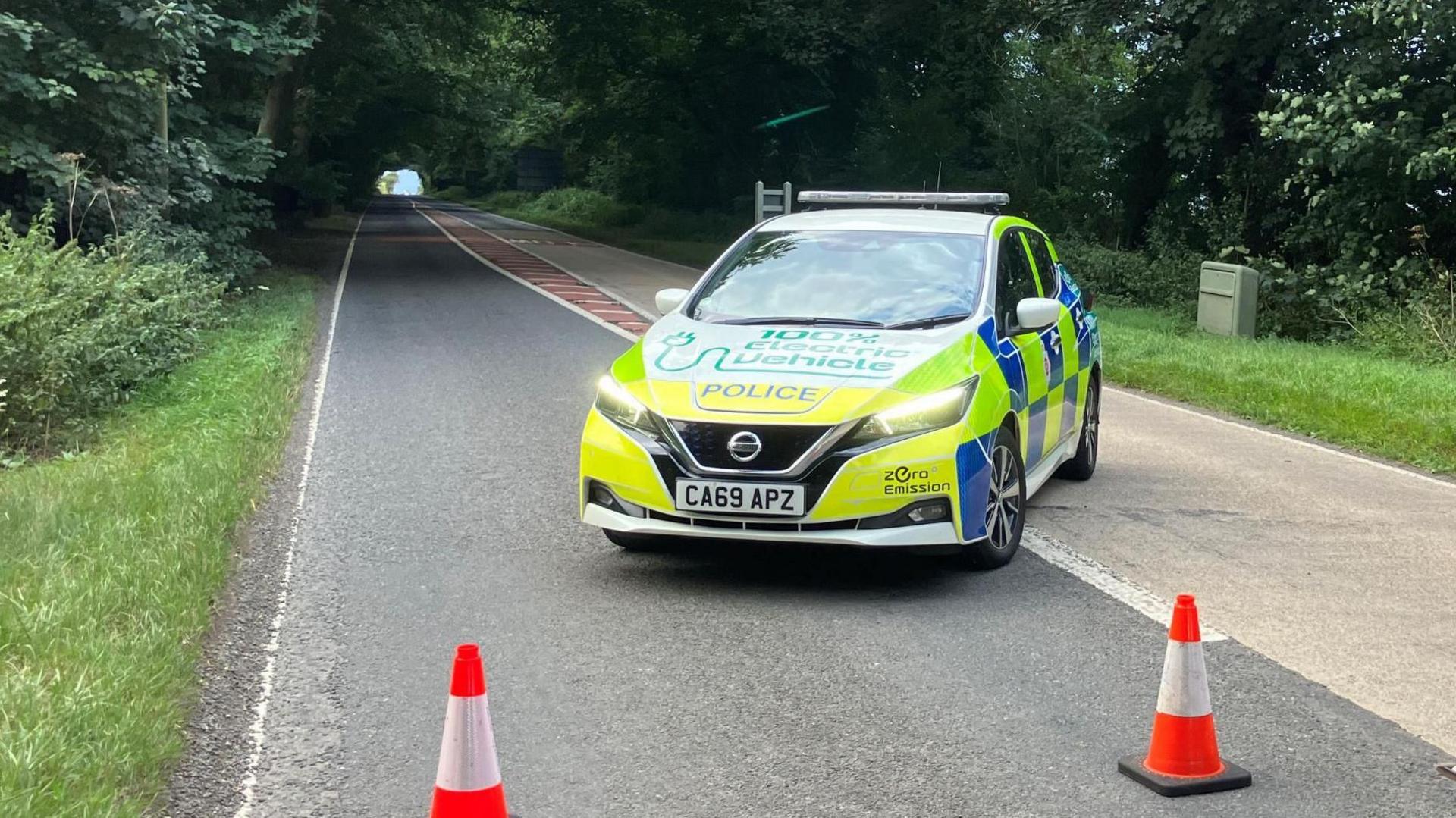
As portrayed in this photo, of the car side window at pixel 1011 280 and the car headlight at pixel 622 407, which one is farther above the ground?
the car side window at pixel 1011 280

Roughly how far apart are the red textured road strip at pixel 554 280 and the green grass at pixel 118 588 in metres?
8.11

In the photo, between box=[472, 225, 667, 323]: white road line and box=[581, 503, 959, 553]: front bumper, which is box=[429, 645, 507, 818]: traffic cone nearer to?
box=[581, 503, 959, 553]: front bumper

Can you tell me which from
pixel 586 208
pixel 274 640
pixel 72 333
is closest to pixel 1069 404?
pixel 274 640

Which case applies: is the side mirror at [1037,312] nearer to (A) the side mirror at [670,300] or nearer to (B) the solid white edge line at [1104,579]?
(B) the solid white edge line at [1104,579]

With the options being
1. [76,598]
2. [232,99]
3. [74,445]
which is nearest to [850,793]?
[76,598]

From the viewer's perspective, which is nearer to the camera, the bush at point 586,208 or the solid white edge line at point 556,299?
the solid white edge line at point 556,299

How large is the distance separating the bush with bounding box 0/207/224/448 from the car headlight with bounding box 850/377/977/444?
25.3 feet

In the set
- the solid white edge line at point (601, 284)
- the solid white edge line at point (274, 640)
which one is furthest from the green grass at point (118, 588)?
the solid white edge line at point (601, 284)

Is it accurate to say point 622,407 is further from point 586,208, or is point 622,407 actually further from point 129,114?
point 586,208

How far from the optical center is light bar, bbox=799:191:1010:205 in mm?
9273

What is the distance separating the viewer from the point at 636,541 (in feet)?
24.7

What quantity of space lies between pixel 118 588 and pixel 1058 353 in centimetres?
502

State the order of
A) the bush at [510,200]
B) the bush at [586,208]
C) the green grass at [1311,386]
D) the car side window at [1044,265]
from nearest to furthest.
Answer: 1. the car side window at [1044,265]
2. the green grass at [1311,386]
3. the bush at [586,208]
4. the bush at [510,200]

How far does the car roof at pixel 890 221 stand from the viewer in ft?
28.0
